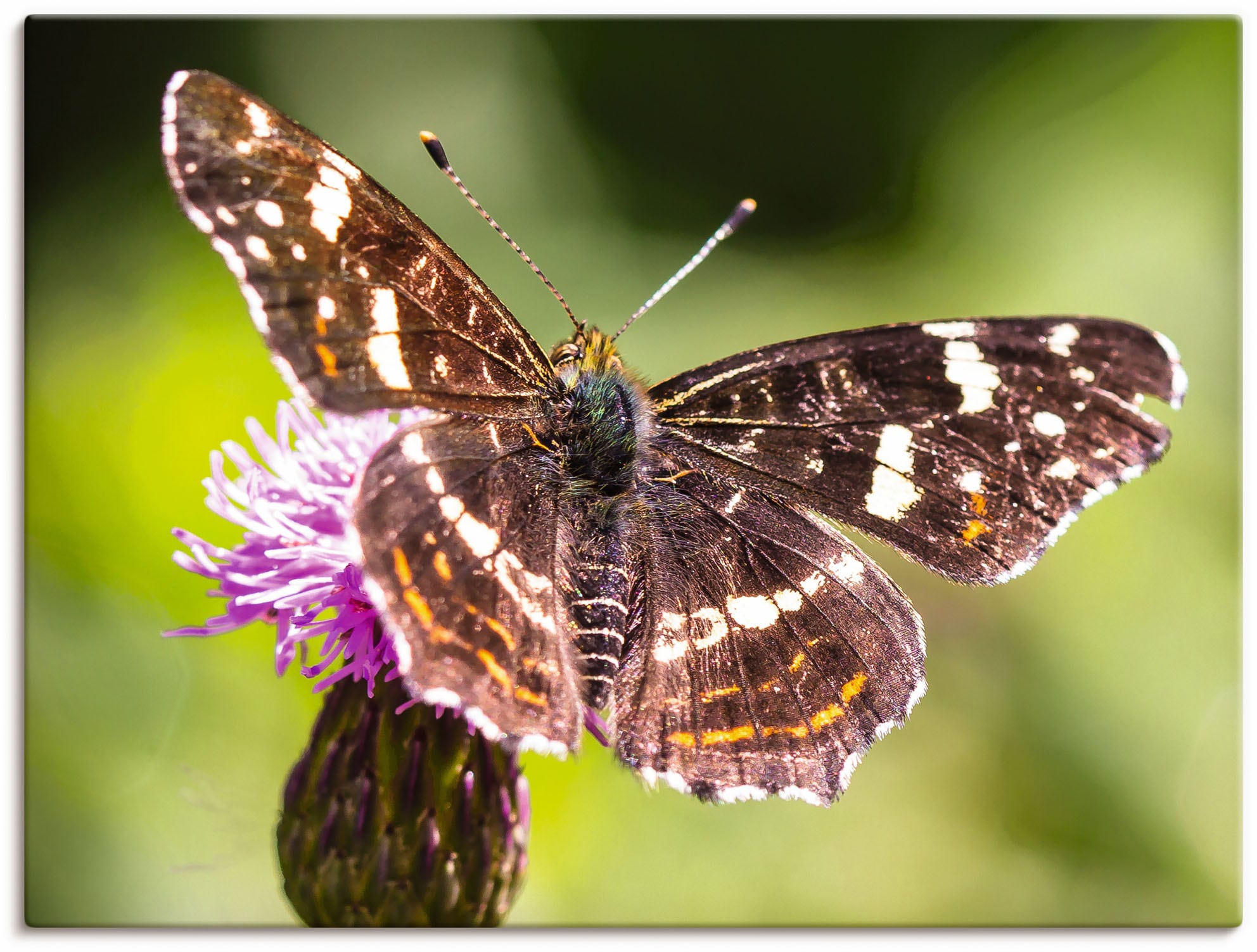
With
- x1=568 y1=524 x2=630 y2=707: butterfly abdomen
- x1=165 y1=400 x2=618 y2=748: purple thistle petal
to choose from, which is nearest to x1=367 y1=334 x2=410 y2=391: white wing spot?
x1=165 y1=400 x2=618 y2=748: purple thistle petal

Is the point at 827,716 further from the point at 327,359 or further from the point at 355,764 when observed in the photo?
the point at 327,359

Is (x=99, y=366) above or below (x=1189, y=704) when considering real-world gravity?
above

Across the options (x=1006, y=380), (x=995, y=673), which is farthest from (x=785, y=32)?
(x=995, y=673)

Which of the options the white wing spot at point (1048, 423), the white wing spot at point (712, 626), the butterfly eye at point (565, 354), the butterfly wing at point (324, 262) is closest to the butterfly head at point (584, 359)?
the butterfly eye at point (565, 354)

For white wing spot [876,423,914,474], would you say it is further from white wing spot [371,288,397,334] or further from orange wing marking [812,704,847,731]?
white wing spot [371,288,397,334]

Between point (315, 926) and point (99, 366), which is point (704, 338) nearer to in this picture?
point (99, 366)

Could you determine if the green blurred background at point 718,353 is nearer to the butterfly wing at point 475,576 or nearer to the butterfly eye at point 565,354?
the butterfly eye at point 565,354
